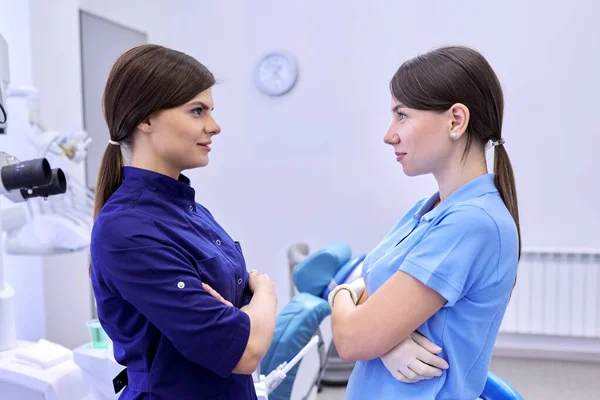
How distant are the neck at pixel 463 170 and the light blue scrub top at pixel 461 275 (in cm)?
2

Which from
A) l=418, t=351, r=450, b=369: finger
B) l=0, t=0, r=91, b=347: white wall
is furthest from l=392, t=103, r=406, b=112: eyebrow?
l=0, t=0, r=91, b=347: white wall

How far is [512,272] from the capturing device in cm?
89

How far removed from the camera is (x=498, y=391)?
112 cm

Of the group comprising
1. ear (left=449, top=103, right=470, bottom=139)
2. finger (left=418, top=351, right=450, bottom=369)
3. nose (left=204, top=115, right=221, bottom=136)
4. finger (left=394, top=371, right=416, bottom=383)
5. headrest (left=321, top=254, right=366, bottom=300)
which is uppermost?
ear (left=449, top=103, right=470, bottom=139)

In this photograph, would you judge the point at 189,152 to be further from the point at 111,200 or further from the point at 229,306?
the point at 229,306

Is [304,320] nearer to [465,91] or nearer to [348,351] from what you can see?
[348,351]

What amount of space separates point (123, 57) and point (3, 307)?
95 cm

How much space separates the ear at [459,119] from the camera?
90 cm

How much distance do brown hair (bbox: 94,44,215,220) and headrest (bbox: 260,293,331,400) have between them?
0.76 m

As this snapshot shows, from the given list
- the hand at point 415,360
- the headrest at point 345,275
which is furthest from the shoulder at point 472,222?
the headrest at point 345,275

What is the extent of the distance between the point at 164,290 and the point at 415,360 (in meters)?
0.44

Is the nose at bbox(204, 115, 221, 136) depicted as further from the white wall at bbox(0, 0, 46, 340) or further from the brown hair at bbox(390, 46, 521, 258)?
the white wall at bbox(0, 0, 46, 340)

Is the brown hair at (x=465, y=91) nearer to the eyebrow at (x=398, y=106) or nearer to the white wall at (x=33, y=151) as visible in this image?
the eyebrow at (x=398, y=106)

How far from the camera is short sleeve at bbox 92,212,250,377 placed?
2.53 ft
